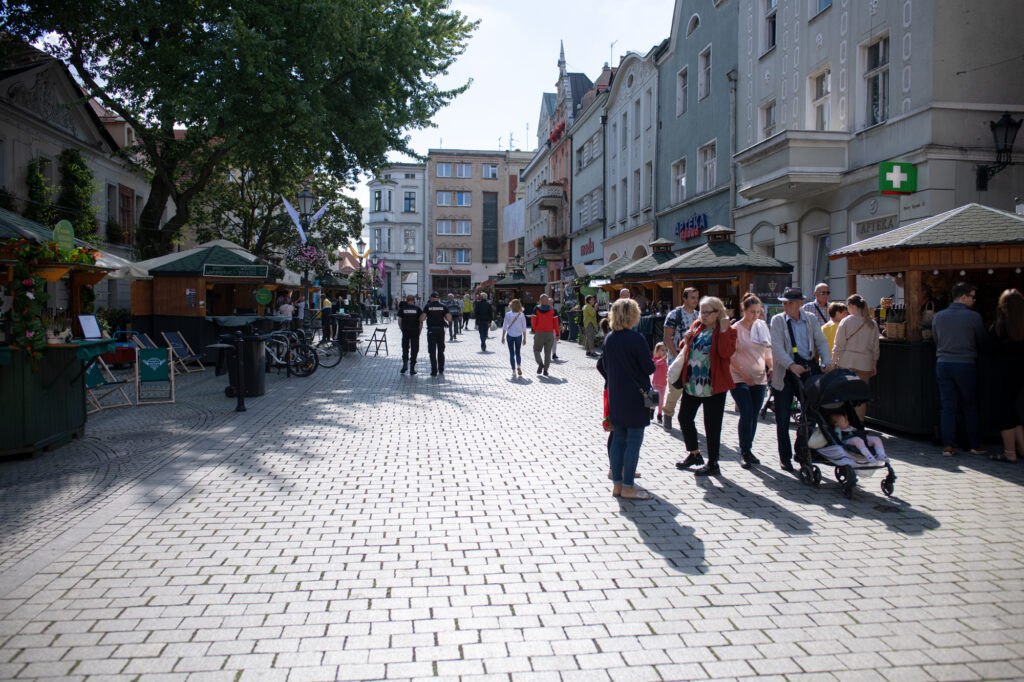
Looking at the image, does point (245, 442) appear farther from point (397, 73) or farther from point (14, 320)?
point (397, 73)

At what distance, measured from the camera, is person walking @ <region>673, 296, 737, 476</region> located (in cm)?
677

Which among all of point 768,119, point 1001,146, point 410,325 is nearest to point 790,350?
point 1001,146

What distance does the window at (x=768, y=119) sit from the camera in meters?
19.4

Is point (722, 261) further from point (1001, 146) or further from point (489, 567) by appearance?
point (489, 567)

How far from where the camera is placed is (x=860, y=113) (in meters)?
15.0

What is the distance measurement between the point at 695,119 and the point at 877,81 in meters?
10.7

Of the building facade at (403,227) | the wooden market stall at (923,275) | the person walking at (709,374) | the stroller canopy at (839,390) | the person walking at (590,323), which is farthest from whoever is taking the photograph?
the building facade at (403,227)

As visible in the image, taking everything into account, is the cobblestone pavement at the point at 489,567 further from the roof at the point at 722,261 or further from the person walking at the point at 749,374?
the roof at the point at 722,261

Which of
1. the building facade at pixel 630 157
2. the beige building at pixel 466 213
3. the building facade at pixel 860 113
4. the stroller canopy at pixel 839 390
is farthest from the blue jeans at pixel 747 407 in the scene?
the beige building at pixel 466 213

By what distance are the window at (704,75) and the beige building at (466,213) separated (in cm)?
5356

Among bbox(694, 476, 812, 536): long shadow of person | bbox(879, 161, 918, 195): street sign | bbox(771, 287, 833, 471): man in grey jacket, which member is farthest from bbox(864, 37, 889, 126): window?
bbox(694, 476, 812, 536): long shadow of person

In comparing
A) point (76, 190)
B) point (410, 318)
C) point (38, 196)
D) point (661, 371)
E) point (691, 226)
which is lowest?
point (661, 371)

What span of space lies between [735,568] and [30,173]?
76.4 ft

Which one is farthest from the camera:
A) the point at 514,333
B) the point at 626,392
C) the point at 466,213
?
the point at 466,213
